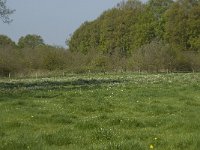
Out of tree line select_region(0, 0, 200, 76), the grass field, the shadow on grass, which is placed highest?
tree line select_region(0, 0, 200, 76)

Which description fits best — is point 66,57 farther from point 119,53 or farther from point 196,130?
point 196,130

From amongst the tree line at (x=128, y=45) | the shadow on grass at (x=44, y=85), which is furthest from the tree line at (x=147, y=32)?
the shadow on grass at (x=44, y=85)

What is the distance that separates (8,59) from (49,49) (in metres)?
12.3

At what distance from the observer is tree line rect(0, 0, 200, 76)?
7656cm

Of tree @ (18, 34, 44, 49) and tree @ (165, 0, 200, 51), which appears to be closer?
tree @ (165, 0, 200, 51)

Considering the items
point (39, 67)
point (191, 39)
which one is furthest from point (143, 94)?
point (191, 39)

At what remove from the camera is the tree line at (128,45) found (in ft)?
251

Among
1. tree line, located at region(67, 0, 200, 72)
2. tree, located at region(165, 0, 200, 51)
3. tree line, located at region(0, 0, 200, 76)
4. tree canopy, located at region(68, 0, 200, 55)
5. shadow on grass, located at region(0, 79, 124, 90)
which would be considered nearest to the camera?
shadow on grass, located at region(0, 79, 124, 90)

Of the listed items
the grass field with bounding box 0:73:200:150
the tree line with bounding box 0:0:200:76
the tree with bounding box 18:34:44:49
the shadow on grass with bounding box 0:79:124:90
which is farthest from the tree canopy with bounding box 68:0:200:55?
the grass field with bounding box 0:73:200:150

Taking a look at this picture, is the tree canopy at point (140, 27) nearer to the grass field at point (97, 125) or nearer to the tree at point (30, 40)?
the tree at point (30, 40)

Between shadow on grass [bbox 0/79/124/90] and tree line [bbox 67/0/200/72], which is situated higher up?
tree line [bbox 67/0/200/72]

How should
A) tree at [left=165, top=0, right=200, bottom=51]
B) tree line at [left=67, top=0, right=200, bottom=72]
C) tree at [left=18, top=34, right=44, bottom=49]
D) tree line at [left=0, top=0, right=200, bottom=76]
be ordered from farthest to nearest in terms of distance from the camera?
tree at [left=18, top=34, right=44, bottom=49]
tree at [left=165, top=0, right=200, bottom=51]
tree line at [left=67, top=0, right=200, bottom=72]
tree line at [left=0, top=0, right=200, bottom=76]

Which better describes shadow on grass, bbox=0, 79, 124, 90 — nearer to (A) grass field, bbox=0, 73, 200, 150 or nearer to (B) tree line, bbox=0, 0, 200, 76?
(A) grass field, bbox=0, 73, 200, 150

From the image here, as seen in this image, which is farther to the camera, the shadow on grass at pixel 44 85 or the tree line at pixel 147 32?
the tree line at pixel 147 32
